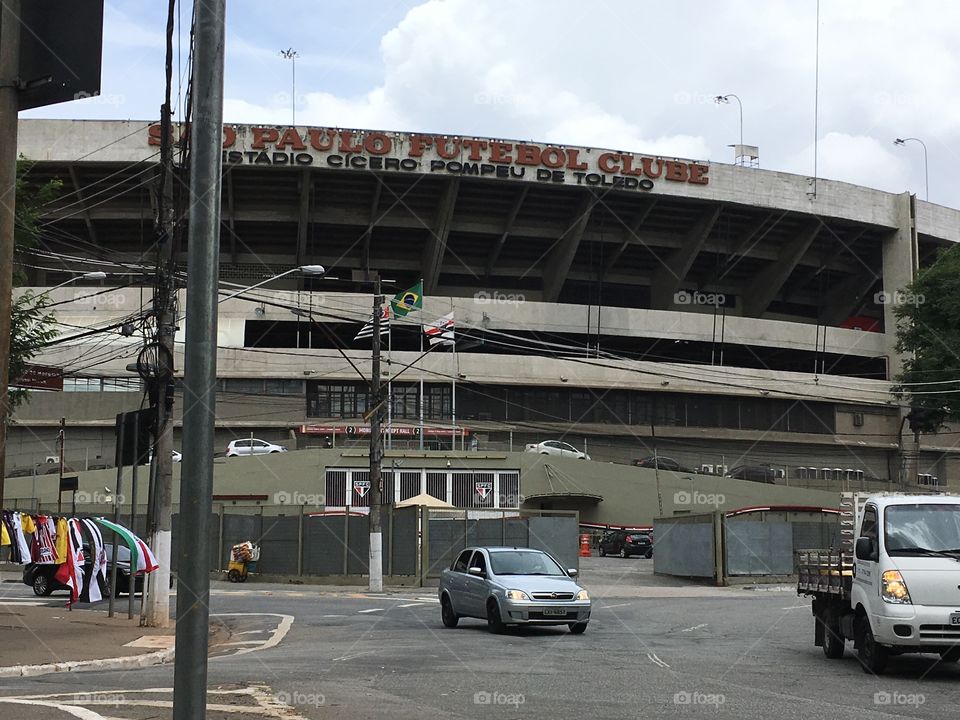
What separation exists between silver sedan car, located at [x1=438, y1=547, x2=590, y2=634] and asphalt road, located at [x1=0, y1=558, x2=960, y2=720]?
36 centimetres

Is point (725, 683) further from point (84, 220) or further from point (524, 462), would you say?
point (84, 220)

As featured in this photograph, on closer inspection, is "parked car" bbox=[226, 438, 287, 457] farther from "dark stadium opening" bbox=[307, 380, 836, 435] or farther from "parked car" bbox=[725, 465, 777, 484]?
"parked car" bbox=[725, 465, 777, 484]

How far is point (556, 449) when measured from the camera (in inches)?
2206

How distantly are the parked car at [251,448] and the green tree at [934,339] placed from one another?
33.8 m

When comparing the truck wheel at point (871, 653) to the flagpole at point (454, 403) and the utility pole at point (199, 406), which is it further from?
the flagpole at point (454, 403)

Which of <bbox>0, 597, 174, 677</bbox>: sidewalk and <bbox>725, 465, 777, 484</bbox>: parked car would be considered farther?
<bbox>725, 465, 777, 484</bbox>: parked car

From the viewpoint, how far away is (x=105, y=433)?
5762 centimetres

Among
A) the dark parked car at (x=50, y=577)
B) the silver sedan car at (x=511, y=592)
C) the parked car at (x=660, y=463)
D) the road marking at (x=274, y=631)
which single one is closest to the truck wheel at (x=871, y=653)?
the silver sedan car at (x=511, y=592)

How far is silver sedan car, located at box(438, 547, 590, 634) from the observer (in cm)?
1888

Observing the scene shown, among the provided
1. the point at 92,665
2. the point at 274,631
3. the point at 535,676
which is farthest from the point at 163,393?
the point at 535,676

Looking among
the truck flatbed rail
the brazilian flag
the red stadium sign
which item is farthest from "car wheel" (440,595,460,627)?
the red stadium sign

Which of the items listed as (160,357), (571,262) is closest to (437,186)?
(571,262)

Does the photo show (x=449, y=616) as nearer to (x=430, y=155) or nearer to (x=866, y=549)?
(x=866, y=549)

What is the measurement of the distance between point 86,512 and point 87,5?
137ft
